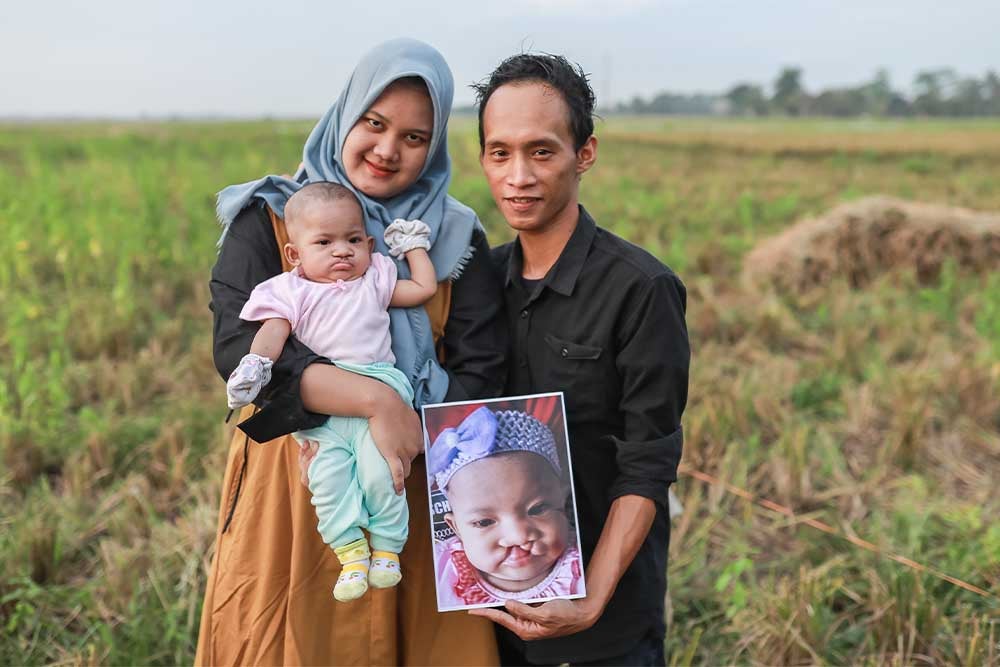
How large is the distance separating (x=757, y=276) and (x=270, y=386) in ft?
17.1

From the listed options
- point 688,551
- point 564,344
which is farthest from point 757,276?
point 564,344

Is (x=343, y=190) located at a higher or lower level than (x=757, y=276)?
higher

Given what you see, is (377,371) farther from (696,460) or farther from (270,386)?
(696,460)

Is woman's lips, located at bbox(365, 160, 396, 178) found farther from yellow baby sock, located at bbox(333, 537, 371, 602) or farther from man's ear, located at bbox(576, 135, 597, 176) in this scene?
yellow baby sock, located at bbox(333, 537, 371, 602)

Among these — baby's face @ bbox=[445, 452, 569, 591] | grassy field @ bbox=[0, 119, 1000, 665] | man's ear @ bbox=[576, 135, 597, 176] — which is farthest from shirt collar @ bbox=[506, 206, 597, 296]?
grassy field @ bbox=[0, 119, 1000, 665]

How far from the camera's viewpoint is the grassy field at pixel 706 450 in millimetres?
2459

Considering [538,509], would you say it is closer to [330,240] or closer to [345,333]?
[345,333]

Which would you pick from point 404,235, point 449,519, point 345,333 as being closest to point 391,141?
point 404,235

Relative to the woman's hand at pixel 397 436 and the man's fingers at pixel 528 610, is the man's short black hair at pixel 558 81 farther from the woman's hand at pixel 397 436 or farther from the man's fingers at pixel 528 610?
the man's fingers at pixel 528 610

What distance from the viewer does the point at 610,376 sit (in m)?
1.68

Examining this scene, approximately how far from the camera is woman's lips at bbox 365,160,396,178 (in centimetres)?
165

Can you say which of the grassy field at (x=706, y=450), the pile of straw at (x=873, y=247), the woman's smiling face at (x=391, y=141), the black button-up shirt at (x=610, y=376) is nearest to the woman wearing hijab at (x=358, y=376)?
the woman's smiling face at (x=391, y=141)

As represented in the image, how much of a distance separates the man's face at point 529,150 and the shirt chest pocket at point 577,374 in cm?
27

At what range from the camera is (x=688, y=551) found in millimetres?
2939
